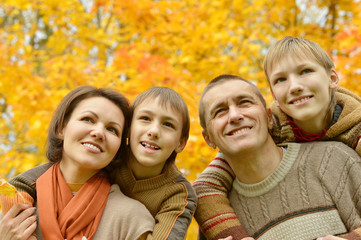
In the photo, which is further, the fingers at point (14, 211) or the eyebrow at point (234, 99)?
the eyebrow at point (234, 99)

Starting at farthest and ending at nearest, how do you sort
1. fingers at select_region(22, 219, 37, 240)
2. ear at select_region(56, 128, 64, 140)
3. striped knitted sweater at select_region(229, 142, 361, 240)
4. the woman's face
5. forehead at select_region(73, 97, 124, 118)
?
ear at select_region(56, 128, 64, 140), forehead at select_region(73, 97, 124, 118), the woman's face, striped knitted sweater at select_region(229, 142, 361, 240), fingers at select_region(22, 219, 37, 240)

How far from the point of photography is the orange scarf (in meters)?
1.73

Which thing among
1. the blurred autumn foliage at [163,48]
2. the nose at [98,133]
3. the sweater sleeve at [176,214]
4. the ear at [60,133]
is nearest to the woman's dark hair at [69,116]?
the ear at [60,133]

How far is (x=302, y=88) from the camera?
197 cm

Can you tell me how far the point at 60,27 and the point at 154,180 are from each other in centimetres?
402

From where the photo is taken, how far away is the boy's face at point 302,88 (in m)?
1.98

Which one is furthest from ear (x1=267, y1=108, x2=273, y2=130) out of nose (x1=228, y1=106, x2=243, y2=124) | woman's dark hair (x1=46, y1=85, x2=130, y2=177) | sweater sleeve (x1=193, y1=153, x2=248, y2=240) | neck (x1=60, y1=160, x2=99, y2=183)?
neck (x1=60, y1=160, x2=99, y2=183)

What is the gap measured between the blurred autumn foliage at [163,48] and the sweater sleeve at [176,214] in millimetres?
1433

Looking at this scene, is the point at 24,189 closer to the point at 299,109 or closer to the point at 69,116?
the point at 69,116

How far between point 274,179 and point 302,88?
533 mm

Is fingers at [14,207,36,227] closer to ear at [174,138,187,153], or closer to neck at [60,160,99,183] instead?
neck at [60,160,99,183]

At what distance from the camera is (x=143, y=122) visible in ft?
6.72

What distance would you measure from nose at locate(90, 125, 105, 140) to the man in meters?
0.63

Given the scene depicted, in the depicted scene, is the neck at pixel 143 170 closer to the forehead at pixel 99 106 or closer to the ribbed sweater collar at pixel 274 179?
the forehead at pixel 99 106
